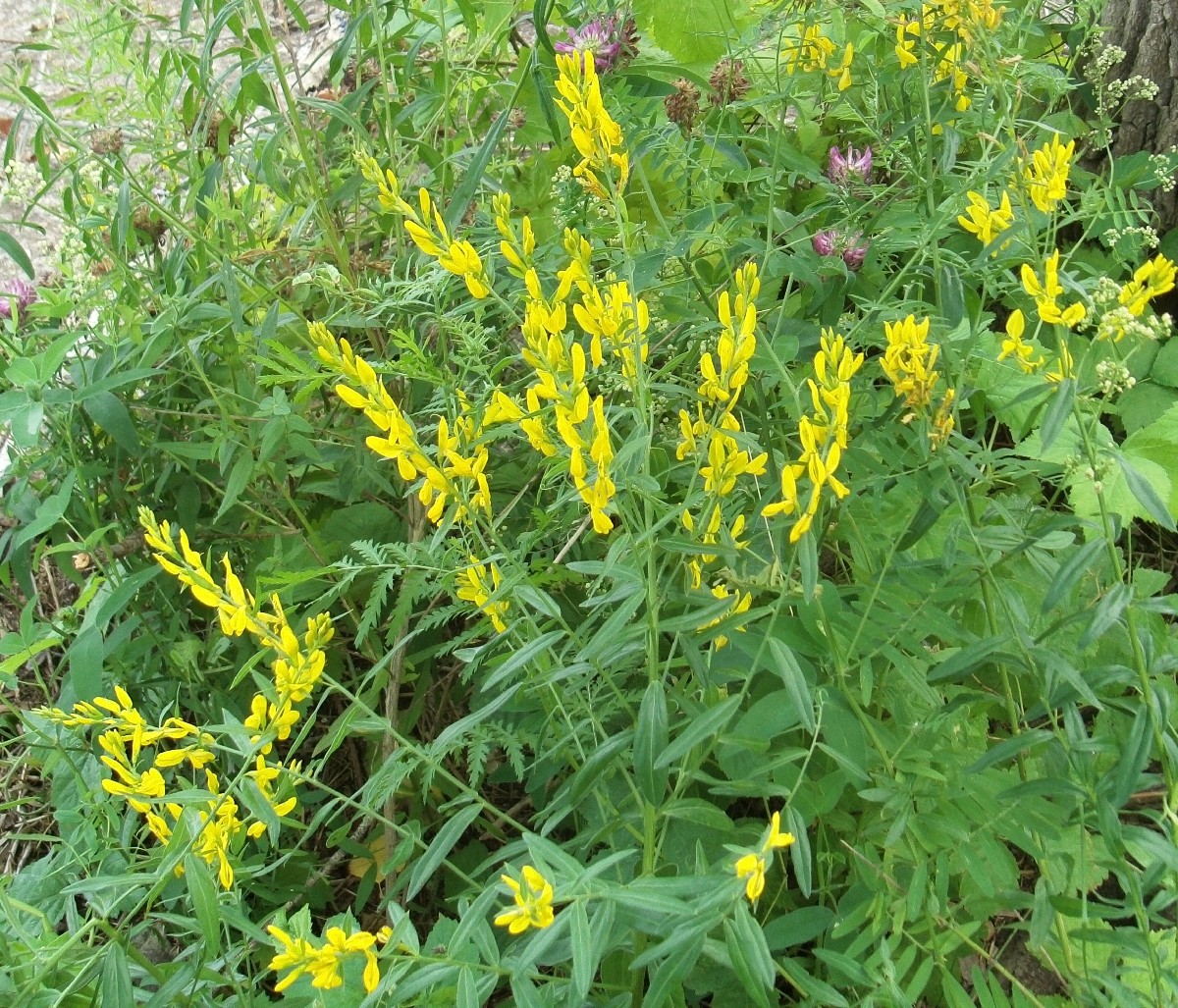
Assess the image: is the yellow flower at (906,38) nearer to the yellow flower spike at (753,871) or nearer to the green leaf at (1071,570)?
the green leaf at (1071,570)

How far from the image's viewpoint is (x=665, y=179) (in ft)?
6.06

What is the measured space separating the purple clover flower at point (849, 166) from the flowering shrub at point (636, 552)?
0.04 feet

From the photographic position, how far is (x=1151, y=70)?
1949mm

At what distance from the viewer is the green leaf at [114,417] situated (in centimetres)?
150

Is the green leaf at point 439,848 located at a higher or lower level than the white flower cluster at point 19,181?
lower

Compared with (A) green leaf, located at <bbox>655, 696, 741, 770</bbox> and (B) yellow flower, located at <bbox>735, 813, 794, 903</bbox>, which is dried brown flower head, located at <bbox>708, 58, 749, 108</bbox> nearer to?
(A) green leaf, located at <bbox>655, 696, 741, 770</bbox>

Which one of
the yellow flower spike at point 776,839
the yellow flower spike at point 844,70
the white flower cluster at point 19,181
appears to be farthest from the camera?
the white flower cluster at point 19,181

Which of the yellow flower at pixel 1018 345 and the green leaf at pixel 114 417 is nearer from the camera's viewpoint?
the yellow flower at pixel 1018 345

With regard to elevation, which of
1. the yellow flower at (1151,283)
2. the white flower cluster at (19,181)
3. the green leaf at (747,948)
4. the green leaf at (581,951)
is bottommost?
the green leaf at (747,948)

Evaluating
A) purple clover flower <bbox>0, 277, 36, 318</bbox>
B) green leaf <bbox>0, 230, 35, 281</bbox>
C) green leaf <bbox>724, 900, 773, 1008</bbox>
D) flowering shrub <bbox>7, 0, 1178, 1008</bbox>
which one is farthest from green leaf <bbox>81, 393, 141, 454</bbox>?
green leaf <bbox>724, 900, 773, 1008</bbox>

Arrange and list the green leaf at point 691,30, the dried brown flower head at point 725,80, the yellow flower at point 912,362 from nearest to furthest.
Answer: the yellow flower at point 912,362, the dried brown flower head at point 725,80, the green leaf at point 691,30

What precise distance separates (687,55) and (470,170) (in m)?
0.80

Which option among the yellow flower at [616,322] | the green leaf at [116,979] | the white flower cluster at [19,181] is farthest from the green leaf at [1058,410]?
the white flower cluster at [19,181]

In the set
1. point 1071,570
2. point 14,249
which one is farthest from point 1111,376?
point 14,249
